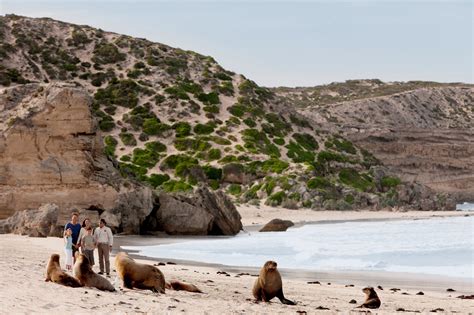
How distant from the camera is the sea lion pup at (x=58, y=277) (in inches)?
449

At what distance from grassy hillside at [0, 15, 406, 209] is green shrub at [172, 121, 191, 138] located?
0.25 feet

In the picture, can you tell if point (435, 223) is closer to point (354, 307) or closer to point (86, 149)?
point (86, 149)

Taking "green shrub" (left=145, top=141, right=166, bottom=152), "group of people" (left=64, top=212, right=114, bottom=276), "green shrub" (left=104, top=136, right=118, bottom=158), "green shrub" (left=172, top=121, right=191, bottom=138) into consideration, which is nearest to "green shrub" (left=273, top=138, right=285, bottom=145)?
"green shrub" (left=172, top=121, right=191, bottom=138)

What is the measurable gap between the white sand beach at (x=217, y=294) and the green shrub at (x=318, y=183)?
31475 mm

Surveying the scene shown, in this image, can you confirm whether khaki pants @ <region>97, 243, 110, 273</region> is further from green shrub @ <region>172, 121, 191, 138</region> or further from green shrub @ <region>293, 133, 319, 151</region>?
green shrub @ <region>293, 133, 319, 151</region>

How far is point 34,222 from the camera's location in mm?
24875

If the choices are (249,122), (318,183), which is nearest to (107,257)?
(318,183)

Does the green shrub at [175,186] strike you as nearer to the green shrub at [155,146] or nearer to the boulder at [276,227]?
the green shrub at [155,146]

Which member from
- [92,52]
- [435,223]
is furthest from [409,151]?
[435,223]

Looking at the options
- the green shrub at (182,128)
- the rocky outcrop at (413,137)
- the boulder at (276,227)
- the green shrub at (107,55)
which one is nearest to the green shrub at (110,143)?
the green shrub at (182,128)

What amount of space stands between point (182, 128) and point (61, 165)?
1244 inches

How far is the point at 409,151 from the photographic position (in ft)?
301

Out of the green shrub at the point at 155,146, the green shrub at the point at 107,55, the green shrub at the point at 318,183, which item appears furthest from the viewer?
the green shrub at the point at 107,55

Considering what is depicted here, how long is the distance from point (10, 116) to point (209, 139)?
28.5m
